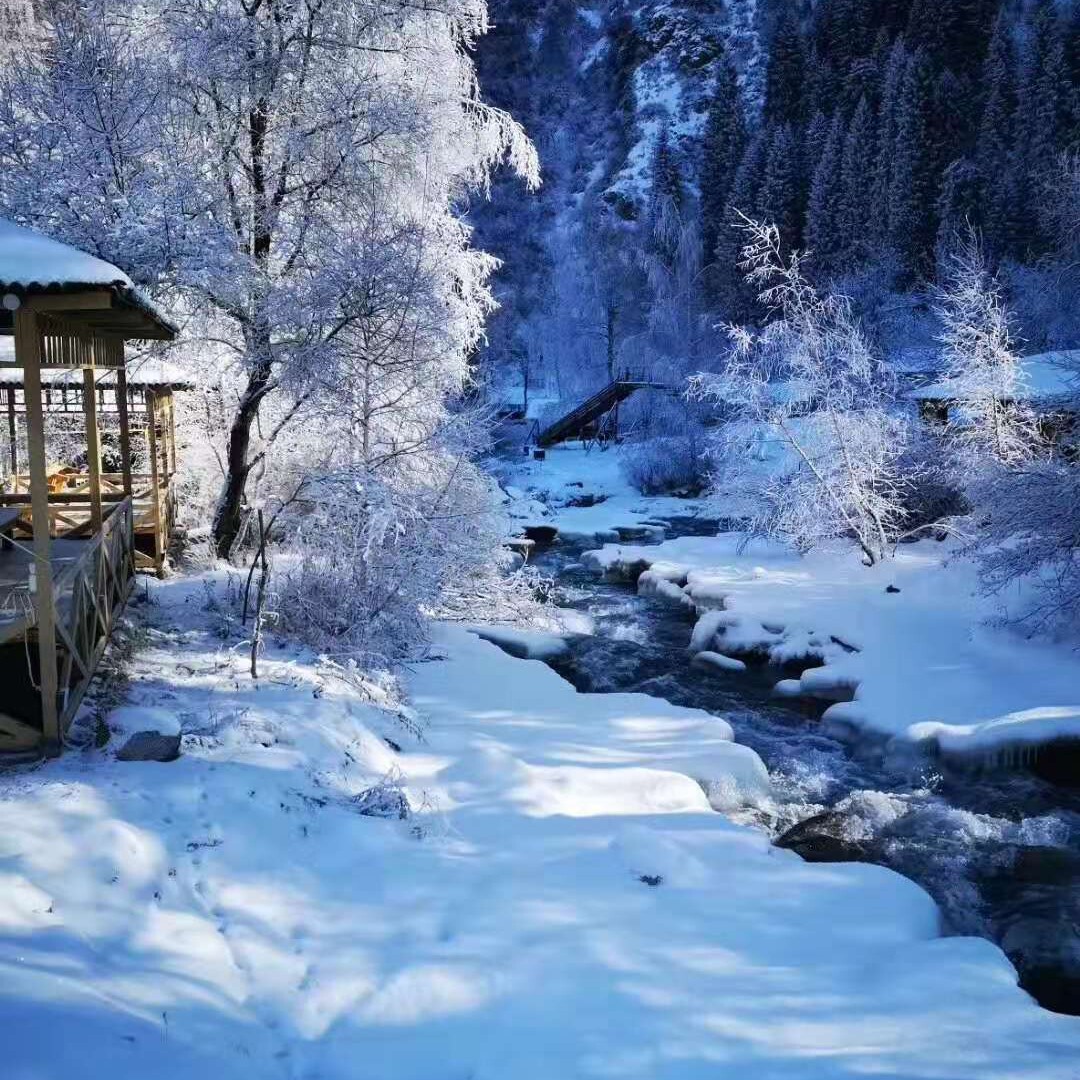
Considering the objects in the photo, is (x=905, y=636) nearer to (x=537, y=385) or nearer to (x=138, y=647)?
(x=138, y=647)

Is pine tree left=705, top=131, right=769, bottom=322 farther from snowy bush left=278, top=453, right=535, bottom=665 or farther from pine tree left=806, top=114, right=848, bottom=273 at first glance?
snowy bush left=278, top=453, right=535, bottom=665

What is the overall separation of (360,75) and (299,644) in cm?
647

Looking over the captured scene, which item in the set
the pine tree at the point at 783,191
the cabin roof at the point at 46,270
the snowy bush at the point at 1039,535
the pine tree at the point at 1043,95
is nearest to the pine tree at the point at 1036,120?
the pine tree at the point at 1043,95

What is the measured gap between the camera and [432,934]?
462 centimetres

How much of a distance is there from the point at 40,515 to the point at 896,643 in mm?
10173

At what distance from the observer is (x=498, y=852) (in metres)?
5.63

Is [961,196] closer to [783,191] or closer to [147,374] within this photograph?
[783,191]

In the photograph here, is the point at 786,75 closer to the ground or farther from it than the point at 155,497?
farther from it

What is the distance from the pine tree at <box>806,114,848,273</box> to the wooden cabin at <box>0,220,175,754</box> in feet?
107

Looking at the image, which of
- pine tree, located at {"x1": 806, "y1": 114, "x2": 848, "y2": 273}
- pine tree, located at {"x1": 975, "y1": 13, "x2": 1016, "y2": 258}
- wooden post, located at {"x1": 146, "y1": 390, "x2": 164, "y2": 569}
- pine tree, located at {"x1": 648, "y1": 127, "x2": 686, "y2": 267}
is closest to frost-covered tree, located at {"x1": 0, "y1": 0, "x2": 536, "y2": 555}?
wooden post, located at {"x1": 146, "y1": 390, "x2": 164, "y2": 569}

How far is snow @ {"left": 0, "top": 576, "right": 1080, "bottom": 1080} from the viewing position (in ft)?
12.2

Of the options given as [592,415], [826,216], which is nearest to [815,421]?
[592,415]

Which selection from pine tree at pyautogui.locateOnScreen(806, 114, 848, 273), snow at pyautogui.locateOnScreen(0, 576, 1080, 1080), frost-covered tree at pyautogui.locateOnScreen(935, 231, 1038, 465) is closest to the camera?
snow at pyautogui.locateOnScreen(0, 576, 1080, 1080)

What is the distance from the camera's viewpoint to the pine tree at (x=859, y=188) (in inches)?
1382
